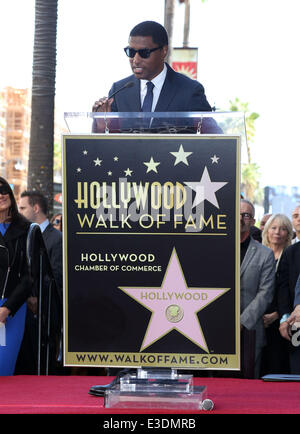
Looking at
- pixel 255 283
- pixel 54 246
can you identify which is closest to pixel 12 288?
pixel 54 246

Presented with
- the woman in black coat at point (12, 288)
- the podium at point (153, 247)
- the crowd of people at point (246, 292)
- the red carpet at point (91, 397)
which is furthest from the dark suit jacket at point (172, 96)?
the woman in black coat at point (12, 288)

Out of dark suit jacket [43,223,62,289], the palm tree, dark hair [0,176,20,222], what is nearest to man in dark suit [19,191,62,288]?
dark suit jacket [43,223,62,289]

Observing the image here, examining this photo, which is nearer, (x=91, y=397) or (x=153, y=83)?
(x=91, y=397)

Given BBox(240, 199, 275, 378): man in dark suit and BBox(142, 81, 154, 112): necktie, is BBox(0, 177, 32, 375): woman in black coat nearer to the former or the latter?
BBox(240, 199, 275, 378): man in dark suit

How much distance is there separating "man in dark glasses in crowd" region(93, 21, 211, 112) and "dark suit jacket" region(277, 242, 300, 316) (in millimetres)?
2938

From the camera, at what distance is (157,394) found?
2.90m

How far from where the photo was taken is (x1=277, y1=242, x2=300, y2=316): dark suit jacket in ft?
20.7

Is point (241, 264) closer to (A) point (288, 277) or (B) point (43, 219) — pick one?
(A) point (288, 277)

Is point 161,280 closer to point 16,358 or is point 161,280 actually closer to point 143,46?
point 143,46

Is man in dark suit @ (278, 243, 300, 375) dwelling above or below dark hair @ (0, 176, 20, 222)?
below

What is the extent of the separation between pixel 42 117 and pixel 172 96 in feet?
23.1

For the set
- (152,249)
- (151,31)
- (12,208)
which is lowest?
(152,249)

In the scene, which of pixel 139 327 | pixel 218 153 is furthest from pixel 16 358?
pixel 218 153

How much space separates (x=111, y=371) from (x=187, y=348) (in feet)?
2.62
